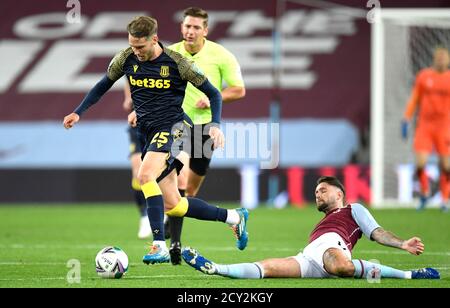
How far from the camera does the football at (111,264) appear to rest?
291 inches

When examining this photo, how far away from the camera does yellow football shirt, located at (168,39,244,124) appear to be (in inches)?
372

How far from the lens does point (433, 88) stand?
16.4 m

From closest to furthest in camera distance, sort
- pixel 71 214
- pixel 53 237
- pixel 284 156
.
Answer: pixel 53 237 → pixel 71 214 → pixel 284 156

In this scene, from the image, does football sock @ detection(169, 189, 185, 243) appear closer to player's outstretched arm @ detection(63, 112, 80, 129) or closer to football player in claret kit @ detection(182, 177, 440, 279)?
player's outstretched arm @ detection(63, 112, 80, 129)

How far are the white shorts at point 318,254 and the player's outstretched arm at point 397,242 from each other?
0.76 ft

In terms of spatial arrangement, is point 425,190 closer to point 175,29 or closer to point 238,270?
point 175,29

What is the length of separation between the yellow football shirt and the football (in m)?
2.28

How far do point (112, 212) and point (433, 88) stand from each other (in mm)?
5164

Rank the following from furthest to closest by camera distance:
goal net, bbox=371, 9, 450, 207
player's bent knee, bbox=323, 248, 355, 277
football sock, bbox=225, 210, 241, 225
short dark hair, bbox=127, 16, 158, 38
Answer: goal net, bbox=371, 9, 450, 207 < football sock, bbox=225, 210, 241, 225 < short dark hair, bbox=127, 16, 158, 38 < player's bent knee, bbox=323, 248, 355, 277

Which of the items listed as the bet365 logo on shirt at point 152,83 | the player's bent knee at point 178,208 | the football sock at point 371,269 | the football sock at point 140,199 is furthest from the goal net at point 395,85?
the football sock at point 371,269

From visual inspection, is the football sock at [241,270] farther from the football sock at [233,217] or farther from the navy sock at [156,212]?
the football sock at [233,217]

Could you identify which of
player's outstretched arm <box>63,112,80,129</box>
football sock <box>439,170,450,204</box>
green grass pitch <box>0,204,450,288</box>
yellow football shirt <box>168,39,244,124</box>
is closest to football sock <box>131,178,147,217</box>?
green grass pitch <box>0,204,450,288</box>

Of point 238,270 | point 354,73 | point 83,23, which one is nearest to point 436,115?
point 354,73

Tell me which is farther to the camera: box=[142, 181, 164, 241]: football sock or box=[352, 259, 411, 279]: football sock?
box=[142, 181, 164, 241]: football sock
